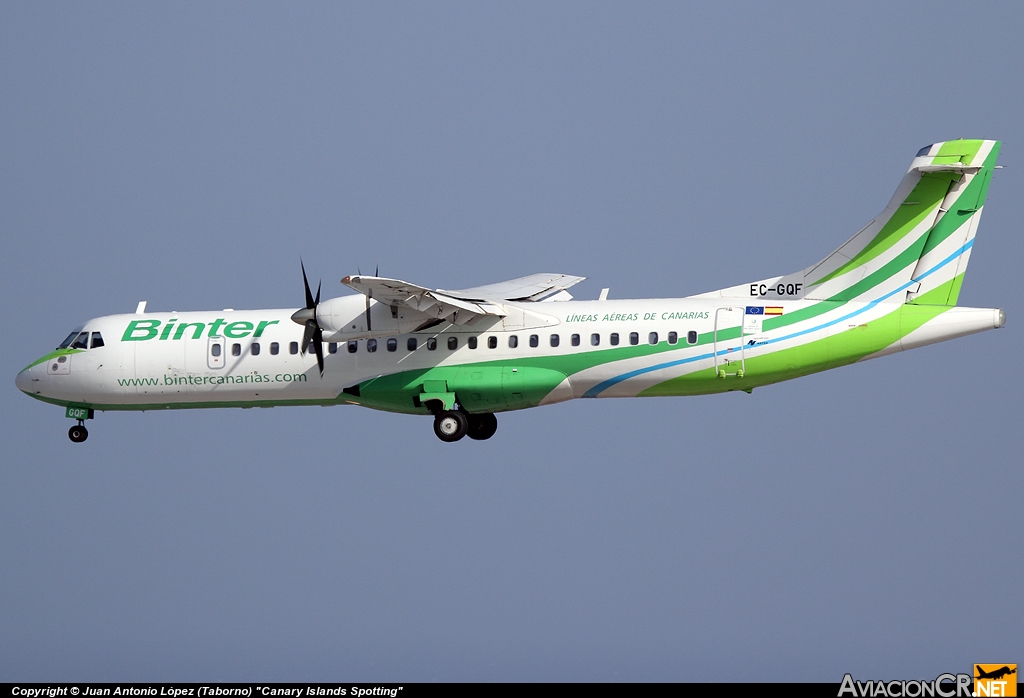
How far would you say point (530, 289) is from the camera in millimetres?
38750

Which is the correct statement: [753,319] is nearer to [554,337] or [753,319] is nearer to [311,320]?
[554,337]

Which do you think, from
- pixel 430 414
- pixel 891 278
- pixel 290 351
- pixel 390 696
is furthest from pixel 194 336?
pixel 891 278

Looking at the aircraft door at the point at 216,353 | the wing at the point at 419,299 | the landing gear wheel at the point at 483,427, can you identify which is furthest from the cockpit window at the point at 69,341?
the landing gear wheel at the point at 483,427

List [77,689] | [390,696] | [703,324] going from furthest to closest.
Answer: [703,324] → [77,689] → [390,696]

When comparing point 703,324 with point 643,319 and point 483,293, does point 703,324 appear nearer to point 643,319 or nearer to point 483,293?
point 643,319

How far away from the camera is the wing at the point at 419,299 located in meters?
32.7

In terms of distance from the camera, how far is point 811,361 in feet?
112

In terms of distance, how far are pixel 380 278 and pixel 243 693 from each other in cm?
909

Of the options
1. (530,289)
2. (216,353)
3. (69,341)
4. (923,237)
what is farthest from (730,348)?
(69,341)

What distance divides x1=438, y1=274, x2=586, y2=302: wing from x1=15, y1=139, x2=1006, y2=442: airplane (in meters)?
0.24

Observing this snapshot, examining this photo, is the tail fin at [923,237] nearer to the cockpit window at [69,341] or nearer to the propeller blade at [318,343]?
the propeller blade at [318,343]

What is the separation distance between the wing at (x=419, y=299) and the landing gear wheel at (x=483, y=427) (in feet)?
10.6

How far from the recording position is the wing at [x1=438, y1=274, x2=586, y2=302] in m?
37.7

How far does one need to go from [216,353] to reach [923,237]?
1685 centimetres
